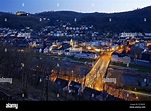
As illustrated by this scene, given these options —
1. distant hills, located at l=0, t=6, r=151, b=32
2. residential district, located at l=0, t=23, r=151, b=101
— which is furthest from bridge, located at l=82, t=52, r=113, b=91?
distant hills, located at l=0, t=6, r=151, b=32

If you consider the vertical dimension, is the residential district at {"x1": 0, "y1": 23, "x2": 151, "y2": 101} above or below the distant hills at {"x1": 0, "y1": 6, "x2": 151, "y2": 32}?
below

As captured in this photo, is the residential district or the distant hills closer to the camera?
the residential district

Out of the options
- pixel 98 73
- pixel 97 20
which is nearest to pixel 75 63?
pixel 98 73

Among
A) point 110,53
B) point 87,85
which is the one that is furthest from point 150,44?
point 87,85

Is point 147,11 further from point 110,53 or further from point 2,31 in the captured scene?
point 2,31

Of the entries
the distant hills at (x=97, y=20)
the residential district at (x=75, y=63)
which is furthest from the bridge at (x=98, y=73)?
the distant hills at (x=97, y=20)

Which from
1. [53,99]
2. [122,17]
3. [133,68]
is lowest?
[53,99]

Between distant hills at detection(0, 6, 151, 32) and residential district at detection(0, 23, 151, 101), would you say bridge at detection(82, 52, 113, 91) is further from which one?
distant hills at detection(0, 6, 151, 32)

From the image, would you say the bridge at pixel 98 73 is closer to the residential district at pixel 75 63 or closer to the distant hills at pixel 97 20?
the residential district at pixel 75 63
